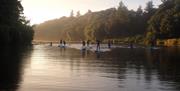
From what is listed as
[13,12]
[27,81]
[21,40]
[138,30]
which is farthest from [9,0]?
[138,30]

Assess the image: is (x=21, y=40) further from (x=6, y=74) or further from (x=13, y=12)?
(x=6, y=74)

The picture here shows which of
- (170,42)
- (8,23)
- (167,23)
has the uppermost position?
(167,23)

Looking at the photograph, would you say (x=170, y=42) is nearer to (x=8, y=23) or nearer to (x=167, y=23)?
(x=167, y=23)

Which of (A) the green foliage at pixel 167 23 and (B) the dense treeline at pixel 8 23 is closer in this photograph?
(B) the dense treeline at pixel 8 23

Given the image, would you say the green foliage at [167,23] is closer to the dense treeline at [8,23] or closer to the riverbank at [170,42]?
the riverbank at [170,42]

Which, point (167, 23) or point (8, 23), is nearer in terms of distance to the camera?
point (8, 23)

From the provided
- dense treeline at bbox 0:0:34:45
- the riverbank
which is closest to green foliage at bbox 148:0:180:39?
the riverbank

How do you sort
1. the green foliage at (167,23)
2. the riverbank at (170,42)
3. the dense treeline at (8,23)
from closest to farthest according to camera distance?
the dense treeline at (8,23) → the riverbank at (170,42) → the green foliage at (167,23)

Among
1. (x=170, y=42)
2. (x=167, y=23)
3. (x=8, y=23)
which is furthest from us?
(x=167, y=23)

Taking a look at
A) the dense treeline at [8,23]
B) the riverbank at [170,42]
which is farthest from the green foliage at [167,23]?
the dense treeline at [8,23]

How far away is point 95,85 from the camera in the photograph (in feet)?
66.4

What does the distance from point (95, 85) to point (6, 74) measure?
637 centimetres

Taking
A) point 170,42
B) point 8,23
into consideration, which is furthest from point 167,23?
point 8,23

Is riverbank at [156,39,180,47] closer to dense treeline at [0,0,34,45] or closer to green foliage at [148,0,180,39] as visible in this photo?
green foliage at [148,0,180,39]
